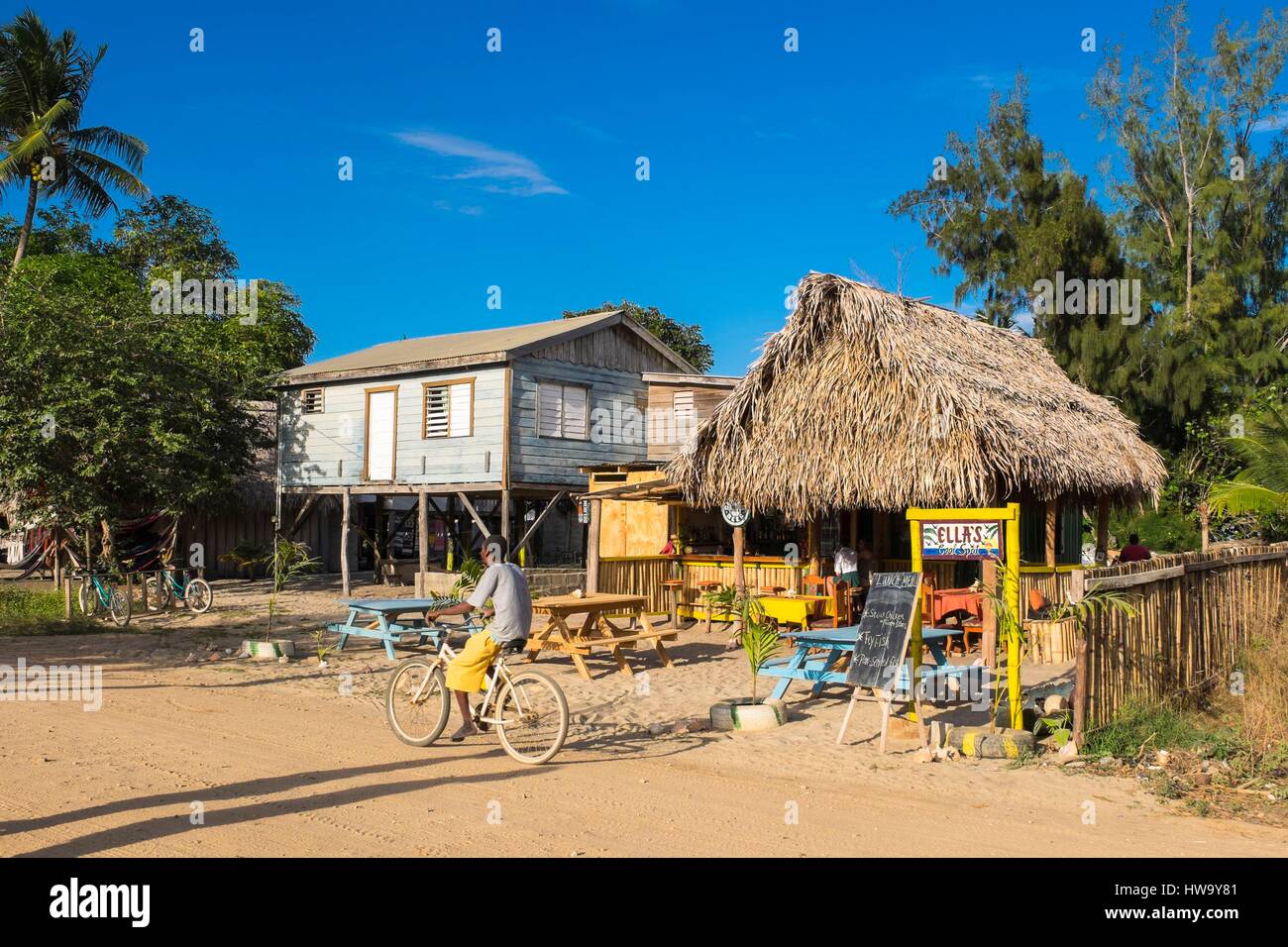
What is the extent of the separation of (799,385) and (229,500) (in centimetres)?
1725

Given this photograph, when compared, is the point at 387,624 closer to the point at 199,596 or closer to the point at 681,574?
the point at 681,574

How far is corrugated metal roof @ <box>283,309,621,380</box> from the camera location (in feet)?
77.2

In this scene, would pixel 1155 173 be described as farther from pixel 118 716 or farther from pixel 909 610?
pixel 118 716

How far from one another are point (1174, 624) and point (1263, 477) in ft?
30.2

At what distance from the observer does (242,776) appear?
23.5ft

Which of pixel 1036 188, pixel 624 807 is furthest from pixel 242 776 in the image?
pixel 1036 188

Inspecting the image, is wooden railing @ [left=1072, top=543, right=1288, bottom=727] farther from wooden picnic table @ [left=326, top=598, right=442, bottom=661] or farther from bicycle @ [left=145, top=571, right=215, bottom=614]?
bicycle @ [left=145, top=571, right=215, bottom=614]

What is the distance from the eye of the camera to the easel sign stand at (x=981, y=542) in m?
8.53

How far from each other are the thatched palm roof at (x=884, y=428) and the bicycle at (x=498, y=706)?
6563 mm

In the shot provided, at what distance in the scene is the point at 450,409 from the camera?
23875mm
